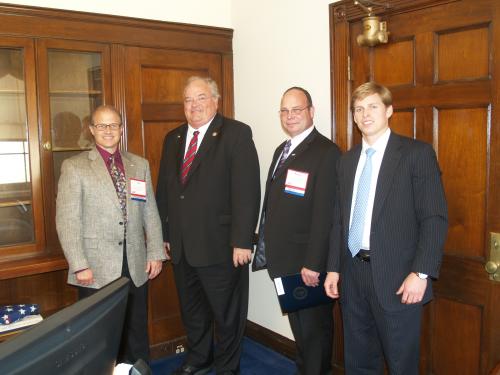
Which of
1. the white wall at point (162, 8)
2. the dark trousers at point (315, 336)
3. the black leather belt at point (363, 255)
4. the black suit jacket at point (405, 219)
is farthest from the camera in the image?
the white wall at point (162, 8)

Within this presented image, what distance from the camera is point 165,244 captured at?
2.95 metres

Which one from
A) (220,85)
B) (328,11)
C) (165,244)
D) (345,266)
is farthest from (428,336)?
(220,85)

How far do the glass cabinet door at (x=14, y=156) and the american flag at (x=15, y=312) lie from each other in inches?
13.7

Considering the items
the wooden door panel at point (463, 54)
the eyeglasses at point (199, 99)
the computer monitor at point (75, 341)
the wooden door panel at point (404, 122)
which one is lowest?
the computer monitor at point (75, 341)

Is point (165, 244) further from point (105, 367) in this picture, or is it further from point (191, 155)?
point (105, 367)

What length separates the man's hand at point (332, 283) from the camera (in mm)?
2221

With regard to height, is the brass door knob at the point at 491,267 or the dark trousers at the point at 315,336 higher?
the brass door knob at the point at 491,267

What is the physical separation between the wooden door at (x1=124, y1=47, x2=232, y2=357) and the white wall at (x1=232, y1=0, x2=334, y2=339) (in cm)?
25

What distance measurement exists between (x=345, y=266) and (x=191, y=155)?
3.52 feet

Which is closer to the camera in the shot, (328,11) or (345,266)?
(345,266)

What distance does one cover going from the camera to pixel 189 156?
108 inches

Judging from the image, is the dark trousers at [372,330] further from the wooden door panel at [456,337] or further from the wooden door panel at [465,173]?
the wooden door panel at [465,173]

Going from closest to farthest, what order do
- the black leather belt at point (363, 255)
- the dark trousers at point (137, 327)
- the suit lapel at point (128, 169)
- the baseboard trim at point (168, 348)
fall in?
the black leather belt at point (363, 255)
the suit lapel at point (128, 169)
the dark trousers at point (137, 327)
the baseboard trim at point (168, 348)

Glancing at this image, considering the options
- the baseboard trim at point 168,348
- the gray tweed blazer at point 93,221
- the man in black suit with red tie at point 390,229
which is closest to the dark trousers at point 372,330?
the man in black suit with red tie at point 390,229
